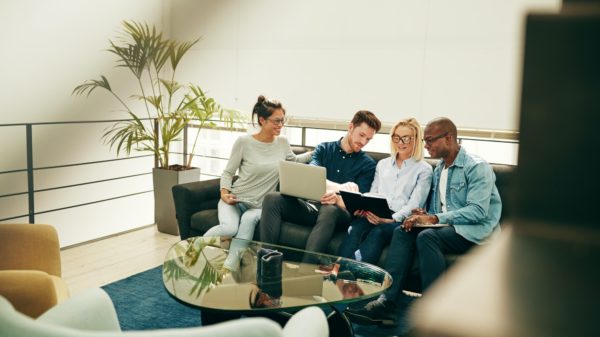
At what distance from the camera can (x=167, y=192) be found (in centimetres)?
449

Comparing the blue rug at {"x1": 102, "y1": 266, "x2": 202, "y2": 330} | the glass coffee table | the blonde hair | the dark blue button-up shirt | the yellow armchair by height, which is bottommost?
the blue rug at {"x1": 102, "y1": 266, "x2": 202, "y2": 330}

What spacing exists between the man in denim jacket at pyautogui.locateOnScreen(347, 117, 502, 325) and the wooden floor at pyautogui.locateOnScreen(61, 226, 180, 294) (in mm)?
1659

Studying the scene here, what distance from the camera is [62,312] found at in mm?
1467

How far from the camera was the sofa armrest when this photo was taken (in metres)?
3.74

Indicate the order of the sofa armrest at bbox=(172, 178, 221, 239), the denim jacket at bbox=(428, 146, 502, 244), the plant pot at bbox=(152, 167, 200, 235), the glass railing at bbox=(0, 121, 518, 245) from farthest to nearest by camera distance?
the plant pot at bbox=(152, 167, 200, 235) < the glass railing at bbox=(0, 121, 518, 245) < the sofa armrest at bbox=(172, 178, 221, 239) < the denim jacket at bbox=(428, 146, 502, 244)

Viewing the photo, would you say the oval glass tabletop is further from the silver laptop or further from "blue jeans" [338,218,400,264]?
the silver laptop

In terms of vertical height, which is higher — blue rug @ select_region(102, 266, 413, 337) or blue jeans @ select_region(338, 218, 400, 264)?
blue jeans @ select_region(338, 218, 400, 264)

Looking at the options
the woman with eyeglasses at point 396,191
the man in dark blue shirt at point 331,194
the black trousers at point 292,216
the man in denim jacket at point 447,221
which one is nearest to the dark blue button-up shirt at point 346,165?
the man in dark blue shirt at point 331,194

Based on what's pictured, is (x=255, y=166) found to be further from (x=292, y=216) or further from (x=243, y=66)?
(x=243, y=66)

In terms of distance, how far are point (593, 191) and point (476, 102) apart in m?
3.86

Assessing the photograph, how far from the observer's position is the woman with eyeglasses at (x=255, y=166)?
11.9 ft

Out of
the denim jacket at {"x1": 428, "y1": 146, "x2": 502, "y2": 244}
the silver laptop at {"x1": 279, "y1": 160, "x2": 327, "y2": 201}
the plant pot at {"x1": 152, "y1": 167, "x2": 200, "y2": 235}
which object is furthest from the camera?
the plant pot at {"x1": 152, "y1": 167, "x2": 200, "y2": 235}

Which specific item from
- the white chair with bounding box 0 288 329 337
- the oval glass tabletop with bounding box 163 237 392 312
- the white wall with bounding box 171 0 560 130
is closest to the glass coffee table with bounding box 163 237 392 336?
the oval glass tabletop with bounding box 163 237 392 312

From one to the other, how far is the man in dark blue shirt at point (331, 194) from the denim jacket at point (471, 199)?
60 centimetres
